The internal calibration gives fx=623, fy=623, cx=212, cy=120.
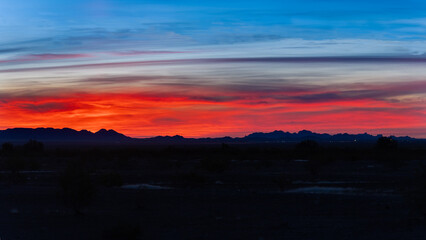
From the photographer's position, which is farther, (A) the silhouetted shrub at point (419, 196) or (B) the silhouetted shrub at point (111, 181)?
(B) the silhouetted shrub at point (111, 181)

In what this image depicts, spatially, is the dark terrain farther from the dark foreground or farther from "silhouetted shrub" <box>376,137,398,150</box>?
"silhouetted shrub" <box>376,137,398,150</box>

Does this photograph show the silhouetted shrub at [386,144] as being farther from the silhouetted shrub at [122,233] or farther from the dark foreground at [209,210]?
the silhouetted shrub at [122,233]

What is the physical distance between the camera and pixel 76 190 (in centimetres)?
2747

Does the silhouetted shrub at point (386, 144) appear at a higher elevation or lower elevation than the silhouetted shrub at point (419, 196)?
higher

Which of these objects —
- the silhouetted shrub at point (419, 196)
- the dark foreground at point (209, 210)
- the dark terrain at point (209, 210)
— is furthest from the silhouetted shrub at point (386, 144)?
the silhouetted shrub at point (419, 196)

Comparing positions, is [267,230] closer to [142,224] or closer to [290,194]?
[142,224]

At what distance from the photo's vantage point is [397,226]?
2306 cm

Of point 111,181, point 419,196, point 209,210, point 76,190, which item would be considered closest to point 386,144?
point 111,181

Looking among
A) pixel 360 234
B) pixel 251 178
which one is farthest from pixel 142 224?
pixel 251 178

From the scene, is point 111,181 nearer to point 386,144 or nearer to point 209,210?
point 209,210

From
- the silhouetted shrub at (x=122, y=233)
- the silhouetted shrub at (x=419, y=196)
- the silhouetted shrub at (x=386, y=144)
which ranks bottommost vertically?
the silhouetted shrub at (x=122, y=233)

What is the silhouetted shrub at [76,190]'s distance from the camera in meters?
27.3

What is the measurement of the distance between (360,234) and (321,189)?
1732cm

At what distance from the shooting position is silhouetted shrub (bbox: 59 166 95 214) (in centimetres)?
2733
